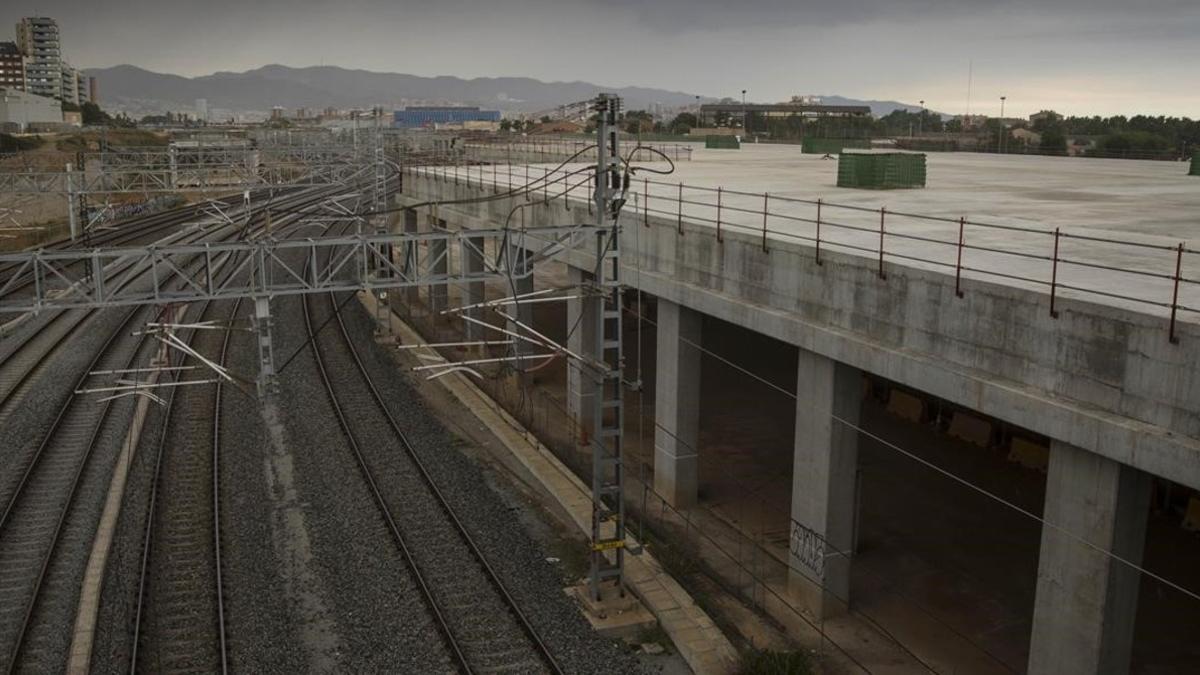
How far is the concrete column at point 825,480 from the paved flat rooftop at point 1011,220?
200 centimetres

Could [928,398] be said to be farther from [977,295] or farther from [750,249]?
[977,295]

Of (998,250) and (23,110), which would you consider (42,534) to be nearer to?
(998,250)

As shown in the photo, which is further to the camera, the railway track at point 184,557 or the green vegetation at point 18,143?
the green vegetation at point 18,143

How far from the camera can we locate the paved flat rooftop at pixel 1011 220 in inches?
512

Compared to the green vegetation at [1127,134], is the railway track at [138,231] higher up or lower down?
lower down

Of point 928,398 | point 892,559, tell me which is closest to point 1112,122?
point 928,398

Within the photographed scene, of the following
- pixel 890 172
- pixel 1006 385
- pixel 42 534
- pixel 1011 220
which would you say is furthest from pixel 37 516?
pixel 890 172

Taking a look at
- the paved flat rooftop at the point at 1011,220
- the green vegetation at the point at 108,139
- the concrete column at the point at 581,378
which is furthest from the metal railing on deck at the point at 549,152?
the green vegetation at the point at 108,139

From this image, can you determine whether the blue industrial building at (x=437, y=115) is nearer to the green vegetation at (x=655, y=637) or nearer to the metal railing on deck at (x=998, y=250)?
the metal railing on deck at (x=998, y=250)

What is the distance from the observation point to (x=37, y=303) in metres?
13.6

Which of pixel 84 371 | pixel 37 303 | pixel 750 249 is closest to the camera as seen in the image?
pixel 37 303

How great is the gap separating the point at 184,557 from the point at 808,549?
984cm

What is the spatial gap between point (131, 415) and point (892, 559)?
57.7ft

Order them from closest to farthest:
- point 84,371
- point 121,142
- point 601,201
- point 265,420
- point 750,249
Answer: point 601,201 < point 750,249 < point 265,420 < point 84,371 < point 121,142
